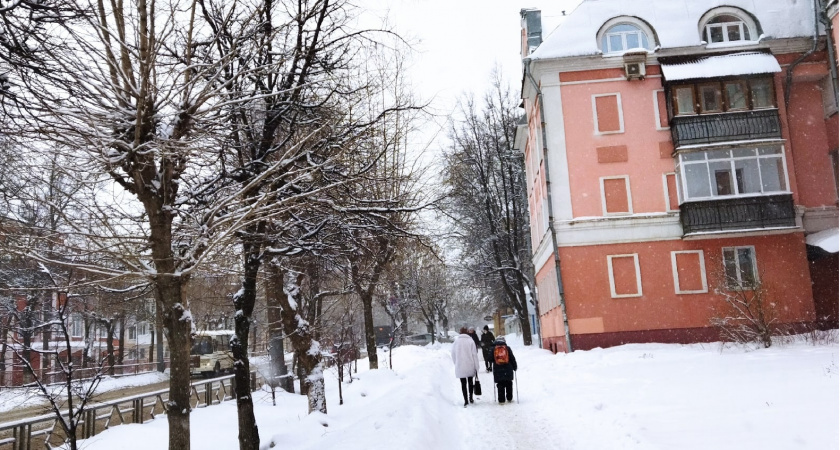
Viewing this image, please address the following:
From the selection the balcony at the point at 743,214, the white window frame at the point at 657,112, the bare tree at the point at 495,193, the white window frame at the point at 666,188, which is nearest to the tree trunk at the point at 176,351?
the balcony at the point at 743,214

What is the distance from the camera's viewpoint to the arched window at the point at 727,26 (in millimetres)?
25328

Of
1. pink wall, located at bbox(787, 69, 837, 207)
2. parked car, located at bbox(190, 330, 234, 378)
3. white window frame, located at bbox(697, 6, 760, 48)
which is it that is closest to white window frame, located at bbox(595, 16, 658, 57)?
white window frame, located at bbox(697, 6, 760, 48)

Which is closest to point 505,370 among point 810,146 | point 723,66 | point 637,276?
point 637,276

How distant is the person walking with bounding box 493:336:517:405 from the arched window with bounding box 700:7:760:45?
1733cm

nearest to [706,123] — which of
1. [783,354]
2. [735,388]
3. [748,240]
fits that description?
[748,240]

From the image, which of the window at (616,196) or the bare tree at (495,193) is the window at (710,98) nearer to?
the window at (616,196)

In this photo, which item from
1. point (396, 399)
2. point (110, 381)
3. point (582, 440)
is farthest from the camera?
point (110, 381)

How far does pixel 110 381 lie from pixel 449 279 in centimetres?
2328

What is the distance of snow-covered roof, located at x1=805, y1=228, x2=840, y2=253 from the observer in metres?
22.7

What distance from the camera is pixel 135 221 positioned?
727 centimetres

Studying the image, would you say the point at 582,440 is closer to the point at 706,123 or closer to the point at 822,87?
the point at 706,123

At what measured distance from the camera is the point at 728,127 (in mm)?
24062

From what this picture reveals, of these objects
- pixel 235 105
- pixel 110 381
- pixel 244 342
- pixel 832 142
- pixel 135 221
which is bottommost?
pixel 110 381

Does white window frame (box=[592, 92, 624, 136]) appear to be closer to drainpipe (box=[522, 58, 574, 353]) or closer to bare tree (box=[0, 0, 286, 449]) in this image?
drainpipe (box=[522, 58, 574, 353])
